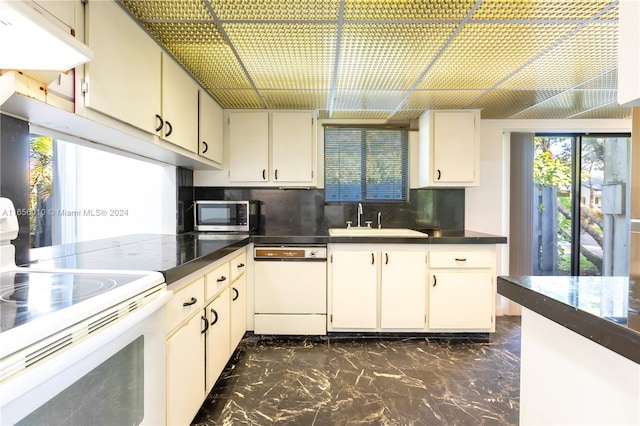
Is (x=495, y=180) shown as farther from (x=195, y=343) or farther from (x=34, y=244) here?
(x=34, y=244)

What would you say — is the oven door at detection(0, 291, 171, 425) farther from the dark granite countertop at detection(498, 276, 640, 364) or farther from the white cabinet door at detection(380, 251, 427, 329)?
the white cabinet door at detection(380, 251, 427, 329)

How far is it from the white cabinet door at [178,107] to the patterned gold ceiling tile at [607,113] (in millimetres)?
3686

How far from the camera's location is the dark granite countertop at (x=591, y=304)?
1.89ft

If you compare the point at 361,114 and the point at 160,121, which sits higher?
the point at 361,114

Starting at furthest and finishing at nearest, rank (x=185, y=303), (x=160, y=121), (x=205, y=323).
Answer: (x=160, y=121) → (x=205, y=323) → (x=185, y=303)

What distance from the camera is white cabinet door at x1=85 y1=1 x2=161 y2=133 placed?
1209 mm

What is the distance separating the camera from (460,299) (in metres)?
2.46

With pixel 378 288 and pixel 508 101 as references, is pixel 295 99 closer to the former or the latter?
pixel 378 288

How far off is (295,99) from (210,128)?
0.78m

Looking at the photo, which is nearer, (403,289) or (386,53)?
(386,53)

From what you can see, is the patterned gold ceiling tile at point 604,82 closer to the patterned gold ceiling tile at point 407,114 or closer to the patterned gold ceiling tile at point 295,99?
the patterned gold ceiling tile at point 407,114

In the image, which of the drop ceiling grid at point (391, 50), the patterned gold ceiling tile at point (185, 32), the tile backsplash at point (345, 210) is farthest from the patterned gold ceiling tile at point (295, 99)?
the tile backsplash at point (345, 210)

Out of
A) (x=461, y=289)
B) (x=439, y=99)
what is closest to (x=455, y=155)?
(x=439, y=99)

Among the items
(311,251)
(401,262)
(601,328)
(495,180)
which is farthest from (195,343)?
(495,180)
